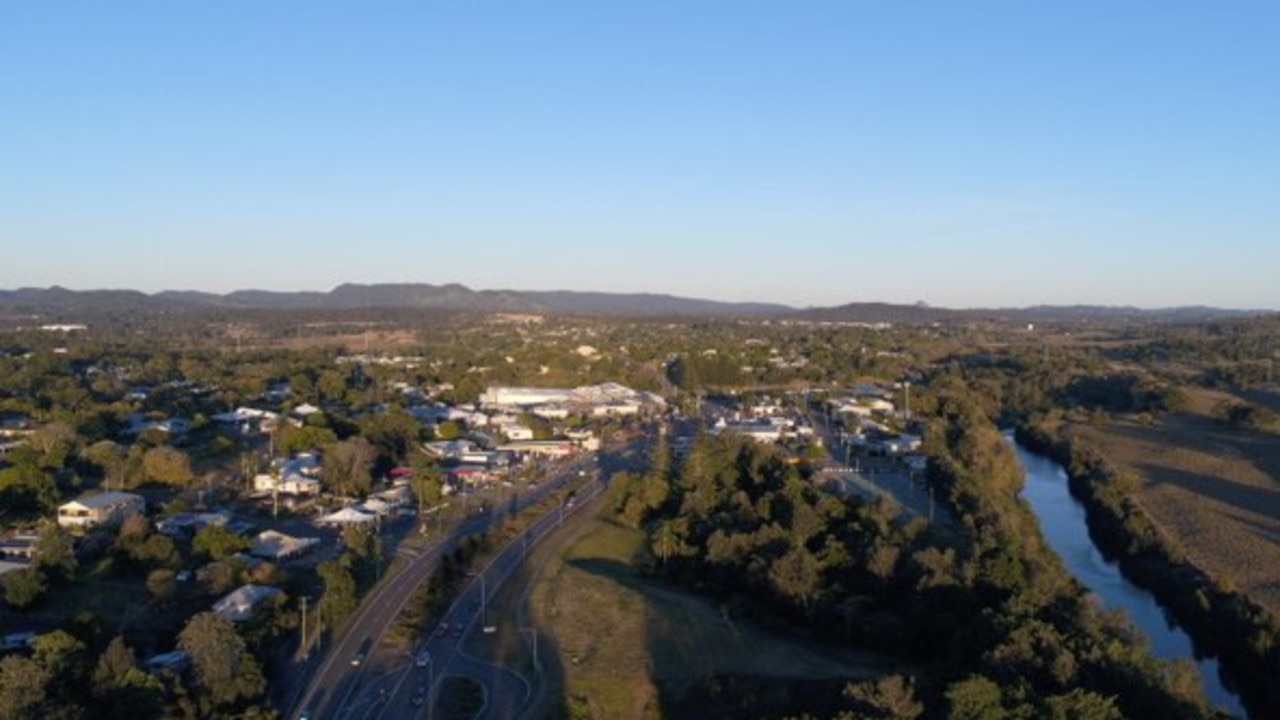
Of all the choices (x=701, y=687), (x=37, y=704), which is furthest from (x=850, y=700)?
(x=37, y=704)

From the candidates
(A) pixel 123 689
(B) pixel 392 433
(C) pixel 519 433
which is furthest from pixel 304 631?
(C) pixel 519 433

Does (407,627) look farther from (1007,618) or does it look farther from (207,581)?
(1007,618)

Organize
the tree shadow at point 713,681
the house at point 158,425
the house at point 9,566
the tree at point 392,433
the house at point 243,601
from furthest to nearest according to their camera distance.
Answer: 1. the house at point 158,425
2. the tree at point 392,433
3. the house at point 9,566
4. the house at point 243,601
5. the tree shadow at point 713,681

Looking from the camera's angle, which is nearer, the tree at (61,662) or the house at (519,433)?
the tree at (61,662)

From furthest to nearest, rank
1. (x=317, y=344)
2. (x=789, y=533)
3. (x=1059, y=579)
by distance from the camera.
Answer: (x=317, y=344), (x=789, y=533), (x=1059, y=579)

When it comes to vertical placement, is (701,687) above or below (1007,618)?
below

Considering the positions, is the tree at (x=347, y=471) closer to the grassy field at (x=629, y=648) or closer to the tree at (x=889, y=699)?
the grassy field at (x=629, y=648)

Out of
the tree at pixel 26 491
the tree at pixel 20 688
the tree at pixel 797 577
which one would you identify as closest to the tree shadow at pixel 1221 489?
the tree at pixel 797 577
